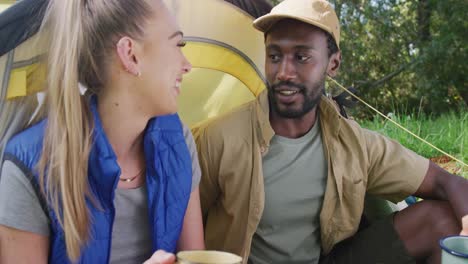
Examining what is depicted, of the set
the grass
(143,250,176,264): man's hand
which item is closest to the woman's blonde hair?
(143,250,176,264): man's hand

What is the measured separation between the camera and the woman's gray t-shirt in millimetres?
1361

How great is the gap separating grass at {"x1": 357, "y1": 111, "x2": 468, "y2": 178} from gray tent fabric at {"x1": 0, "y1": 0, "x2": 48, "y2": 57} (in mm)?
2967

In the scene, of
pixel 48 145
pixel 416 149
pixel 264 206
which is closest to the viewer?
pixel 48 145

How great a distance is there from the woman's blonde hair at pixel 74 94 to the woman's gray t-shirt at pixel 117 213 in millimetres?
47

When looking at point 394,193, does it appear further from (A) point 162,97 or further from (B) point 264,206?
(A) point 162,97

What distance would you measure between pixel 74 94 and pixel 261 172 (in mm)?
733

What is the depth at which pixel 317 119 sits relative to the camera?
2111mm

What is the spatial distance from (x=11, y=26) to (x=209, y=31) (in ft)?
3.17

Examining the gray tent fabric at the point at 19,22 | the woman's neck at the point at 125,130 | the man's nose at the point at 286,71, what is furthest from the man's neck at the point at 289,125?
the gray tent fabric at the point at 19,22

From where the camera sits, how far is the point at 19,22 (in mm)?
1521

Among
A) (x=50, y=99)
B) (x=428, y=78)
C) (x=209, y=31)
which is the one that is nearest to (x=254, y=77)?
(x=209, y=31)

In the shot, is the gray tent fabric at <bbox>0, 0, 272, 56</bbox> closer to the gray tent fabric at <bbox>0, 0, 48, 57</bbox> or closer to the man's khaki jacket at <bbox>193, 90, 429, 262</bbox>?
the gray tent fabric at <bbox>0, 0, 48, 57</bbox>

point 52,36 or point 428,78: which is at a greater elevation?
point 52,36

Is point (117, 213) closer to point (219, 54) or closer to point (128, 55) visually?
point (128, 55)
